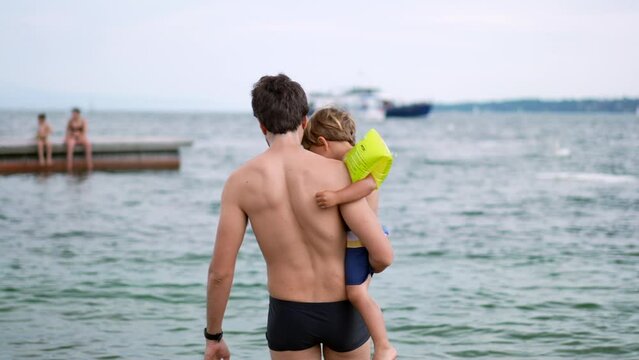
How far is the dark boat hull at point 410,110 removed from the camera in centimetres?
14575

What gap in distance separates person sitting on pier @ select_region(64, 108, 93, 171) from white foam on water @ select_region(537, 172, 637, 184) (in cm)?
1475

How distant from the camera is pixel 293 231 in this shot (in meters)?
3.25

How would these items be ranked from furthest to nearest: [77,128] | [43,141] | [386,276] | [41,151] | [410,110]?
[410,110]
[41,151]
[77,128]
[43,141]
[386,276]

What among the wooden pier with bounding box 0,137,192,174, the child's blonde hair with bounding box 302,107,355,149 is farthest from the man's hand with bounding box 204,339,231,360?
the wooden pier with bounding box 0,137,192,174

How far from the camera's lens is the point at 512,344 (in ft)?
24.9

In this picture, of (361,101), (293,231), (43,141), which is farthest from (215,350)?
(361,101)

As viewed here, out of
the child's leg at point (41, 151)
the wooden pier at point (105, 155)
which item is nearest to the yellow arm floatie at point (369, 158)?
the child's leg at point (41, 151)

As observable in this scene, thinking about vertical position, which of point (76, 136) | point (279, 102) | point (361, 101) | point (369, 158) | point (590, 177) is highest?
point (279, 102)

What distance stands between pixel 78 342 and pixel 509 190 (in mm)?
18675

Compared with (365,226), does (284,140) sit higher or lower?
higher

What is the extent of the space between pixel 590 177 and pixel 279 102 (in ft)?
91.8

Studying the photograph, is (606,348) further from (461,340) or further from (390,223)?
(390,223)

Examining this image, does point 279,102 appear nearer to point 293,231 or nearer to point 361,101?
point 293,231

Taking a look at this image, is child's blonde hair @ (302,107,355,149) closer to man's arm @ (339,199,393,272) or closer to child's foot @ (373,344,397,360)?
man's arm @ (339,199,393,272)
